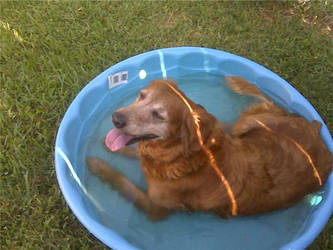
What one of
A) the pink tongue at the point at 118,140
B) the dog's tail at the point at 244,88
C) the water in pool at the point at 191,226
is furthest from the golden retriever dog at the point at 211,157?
the dog's tail at the point at 244,88

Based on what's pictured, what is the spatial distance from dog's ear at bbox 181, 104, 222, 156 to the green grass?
124cm

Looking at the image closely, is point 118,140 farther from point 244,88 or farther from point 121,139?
point 244,88

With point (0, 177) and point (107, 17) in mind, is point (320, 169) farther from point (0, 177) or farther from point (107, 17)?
point (107, 17)

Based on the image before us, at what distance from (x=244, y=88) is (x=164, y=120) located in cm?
162

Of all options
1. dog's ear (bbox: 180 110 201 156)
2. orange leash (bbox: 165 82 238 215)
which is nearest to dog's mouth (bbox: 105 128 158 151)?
dog's ear (bbox: 180 110 201 156)

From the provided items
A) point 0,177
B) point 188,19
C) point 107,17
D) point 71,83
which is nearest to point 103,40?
point 107,17

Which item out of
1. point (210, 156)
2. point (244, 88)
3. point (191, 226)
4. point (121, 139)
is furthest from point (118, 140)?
point (244, 88)

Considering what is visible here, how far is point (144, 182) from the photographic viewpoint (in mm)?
3557

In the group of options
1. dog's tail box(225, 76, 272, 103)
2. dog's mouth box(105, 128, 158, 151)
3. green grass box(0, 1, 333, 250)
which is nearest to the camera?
dog's mouth box(105, 128, 158, 151)

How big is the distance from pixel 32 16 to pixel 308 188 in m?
3.86

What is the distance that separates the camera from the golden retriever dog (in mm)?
2791

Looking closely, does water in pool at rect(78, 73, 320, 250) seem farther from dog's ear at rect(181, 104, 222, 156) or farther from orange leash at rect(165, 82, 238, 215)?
dog's ear at rect(181, 104, 222, 156)

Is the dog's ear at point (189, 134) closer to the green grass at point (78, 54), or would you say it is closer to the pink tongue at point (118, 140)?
the pink tongue at point (118, 140)

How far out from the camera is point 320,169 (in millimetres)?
3004
